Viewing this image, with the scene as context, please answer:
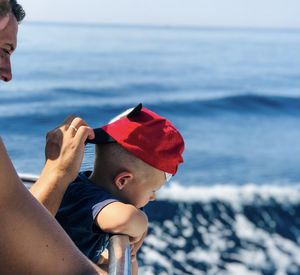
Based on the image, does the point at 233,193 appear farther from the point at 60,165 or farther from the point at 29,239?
the point at 29,239

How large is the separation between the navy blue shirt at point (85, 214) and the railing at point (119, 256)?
97 mm

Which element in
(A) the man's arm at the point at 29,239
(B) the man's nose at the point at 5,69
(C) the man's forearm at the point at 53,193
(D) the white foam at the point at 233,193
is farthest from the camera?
(D) the white foam at the point at 233,193

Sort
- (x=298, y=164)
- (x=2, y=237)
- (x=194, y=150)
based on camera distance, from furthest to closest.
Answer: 1. (x=194, y=150)
2. (x=298, y=164)
3. (x=2, y=237)

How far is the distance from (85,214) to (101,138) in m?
0.17

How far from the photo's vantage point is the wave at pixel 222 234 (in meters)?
3.56

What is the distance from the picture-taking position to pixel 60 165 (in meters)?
1.06

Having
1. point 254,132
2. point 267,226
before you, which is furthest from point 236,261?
point 254,132

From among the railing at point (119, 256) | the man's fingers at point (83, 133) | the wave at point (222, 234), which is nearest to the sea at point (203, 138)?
the wave at point (222, 234)

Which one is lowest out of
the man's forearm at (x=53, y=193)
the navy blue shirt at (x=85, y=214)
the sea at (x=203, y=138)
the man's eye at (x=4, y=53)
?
the sea at (x=203, y=138)

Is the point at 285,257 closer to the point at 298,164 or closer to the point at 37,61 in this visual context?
the point at 298,164

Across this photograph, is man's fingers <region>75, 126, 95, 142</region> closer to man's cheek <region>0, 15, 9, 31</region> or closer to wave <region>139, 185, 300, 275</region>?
man's cheek <region>0, 15, 9, 31</region>

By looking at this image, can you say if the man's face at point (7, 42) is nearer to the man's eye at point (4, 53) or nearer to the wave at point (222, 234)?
the man's eye at point (4, 53)

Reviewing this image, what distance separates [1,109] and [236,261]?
6.22 metres

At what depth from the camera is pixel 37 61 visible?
16.1 metres
